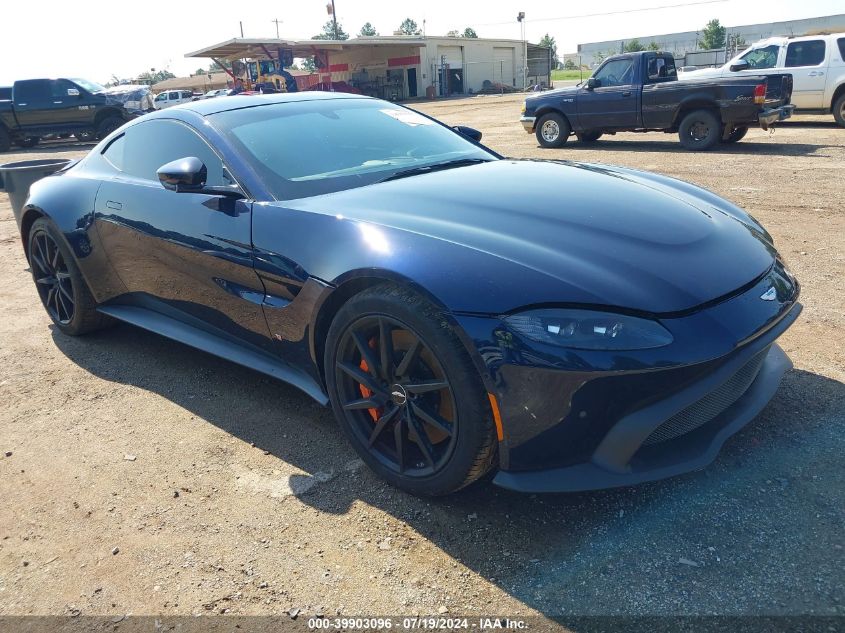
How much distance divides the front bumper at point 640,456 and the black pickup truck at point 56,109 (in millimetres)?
20998

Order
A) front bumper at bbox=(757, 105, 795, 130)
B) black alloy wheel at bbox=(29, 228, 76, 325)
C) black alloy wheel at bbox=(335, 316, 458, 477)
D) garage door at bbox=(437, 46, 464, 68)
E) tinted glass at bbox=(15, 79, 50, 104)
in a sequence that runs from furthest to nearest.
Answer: garage door at bbox=(437, 46, 464, 68) < tinted glass at bbox=(15, 79, 50, 104) < front bumper at bbox=(757, 105, 795, 130) < black alloy wheel at bbox=(29, 228, 76, 325) < black alloy wheel at bbox=(335, 316, 458, 477)

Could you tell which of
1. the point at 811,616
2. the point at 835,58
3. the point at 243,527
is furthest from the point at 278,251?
the point at 835,58

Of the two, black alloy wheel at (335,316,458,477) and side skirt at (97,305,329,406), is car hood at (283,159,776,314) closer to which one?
black alloy wheel at (335,316,458,477)

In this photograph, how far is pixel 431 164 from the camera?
329 cm

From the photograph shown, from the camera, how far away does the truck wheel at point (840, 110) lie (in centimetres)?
1295

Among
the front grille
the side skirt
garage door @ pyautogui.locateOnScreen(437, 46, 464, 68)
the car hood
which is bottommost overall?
the side skirt

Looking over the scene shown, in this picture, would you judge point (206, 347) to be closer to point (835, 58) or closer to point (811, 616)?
point (811, 616)

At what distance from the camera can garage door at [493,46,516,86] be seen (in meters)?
51.1

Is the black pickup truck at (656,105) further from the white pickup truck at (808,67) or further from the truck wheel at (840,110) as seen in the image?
the truck wheel at (840,110)

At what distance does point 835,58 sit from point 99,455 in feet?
47.9

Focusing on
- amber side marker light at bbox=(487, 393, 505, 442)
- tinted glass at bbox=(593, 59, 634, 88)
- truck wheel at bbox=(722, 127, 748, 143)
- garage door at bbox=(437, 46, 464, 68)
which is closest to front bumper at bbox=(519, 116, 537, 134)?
tinted glass at bbox=(593, 59, 634, 88)

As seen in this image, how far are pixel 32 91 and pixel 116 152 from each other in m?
18.6

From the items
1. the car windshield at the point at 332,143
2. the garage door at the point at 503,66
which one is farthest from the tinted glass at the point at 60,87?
A: the garage door at the point at 503,66

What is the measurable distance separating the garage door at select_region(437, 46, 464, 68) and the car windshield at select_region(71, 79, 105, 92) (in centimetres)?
3134
